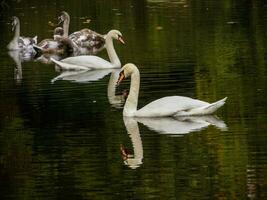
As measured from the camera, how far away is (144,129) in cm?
1464

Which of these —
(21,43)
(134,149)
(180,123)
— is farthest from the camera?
(21,43)

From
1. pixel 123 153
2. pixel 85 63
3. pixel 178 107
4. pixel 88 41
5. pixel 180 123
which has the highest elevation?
pixel 123 153

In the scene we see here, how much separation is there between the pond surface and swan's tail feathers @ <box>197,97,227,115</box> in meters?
0.16

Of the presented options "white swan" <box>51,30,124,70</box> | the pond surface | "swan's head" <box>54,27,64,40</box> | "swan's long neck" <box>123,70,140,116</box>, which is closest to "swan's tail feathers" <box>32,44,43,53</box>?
the pond surface

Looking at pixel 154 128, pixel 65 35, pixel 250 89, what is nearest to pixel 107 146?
pixel 154 128

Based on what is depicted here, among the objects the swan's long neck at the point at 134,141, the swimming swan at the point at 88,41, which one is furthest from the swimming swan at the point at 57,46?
the swan's long neck at the point at 134,141

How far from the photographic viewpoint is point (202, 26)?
31.0m

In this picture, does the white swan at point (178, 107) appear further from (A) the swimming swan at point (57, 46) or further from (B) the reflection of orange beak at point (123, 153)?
(A) the swimming swan at point (57, 46)

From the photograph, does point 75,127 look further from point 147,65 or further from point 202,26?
point 202,26

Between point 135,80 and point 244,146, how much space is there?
12.1ft

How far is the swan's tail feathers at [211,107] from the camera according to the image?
15289mm

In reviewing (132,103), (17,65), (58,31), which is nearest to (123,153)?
(132,103)

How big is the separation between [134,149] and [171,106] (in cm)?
238

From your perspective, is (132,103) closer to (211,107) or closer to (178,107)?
(178,107)
